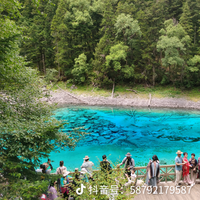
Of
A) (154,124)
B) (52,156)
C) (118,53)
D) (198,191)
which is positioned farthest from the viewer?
(118,53)

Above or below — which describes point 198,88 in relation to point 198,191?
above

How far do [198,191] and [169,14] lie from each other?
31788 mm

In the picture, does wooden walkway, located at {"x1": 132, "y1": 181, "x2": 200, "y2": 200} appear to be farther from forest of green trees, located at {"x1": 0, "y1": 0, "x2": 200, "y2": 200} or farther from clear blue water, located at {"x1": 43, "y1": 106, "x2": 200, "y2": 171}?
forest of green trees, located at {"x1": 0, "y1": 0, "x2": 200, "y2": 200}

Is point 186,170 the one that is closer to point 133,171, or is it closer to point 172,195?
point 172,195

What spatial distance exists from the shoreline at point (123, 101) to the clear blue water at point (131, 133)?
5.00 ft

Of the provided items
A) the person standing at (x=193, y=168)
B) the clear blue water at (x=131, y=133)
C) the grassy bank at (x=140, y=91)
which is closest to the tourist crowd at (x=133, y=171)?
the person standing at (x=193, y=168)

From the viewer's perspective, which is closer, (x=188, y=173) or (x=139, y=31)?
(x=188, y=173)

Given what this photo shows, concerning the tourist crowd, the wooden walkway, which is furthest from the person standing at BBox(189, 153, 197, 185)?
the wooden walkway

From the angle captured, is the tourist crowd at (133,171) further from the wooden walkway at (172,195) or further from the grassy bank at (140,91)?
the grassy bank at (140,91)

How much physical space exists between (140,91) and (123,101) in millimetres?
3514

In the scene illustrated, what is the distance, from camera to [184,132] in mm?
16734

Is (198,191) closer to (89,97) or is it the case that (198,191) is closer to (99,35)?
(89,97)

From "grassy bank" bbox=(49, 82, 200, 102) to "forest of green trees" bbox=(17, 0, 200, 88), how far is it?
1066mm

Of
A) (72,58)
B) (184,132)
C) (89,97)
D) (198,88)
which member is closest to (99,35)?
(72,58)
